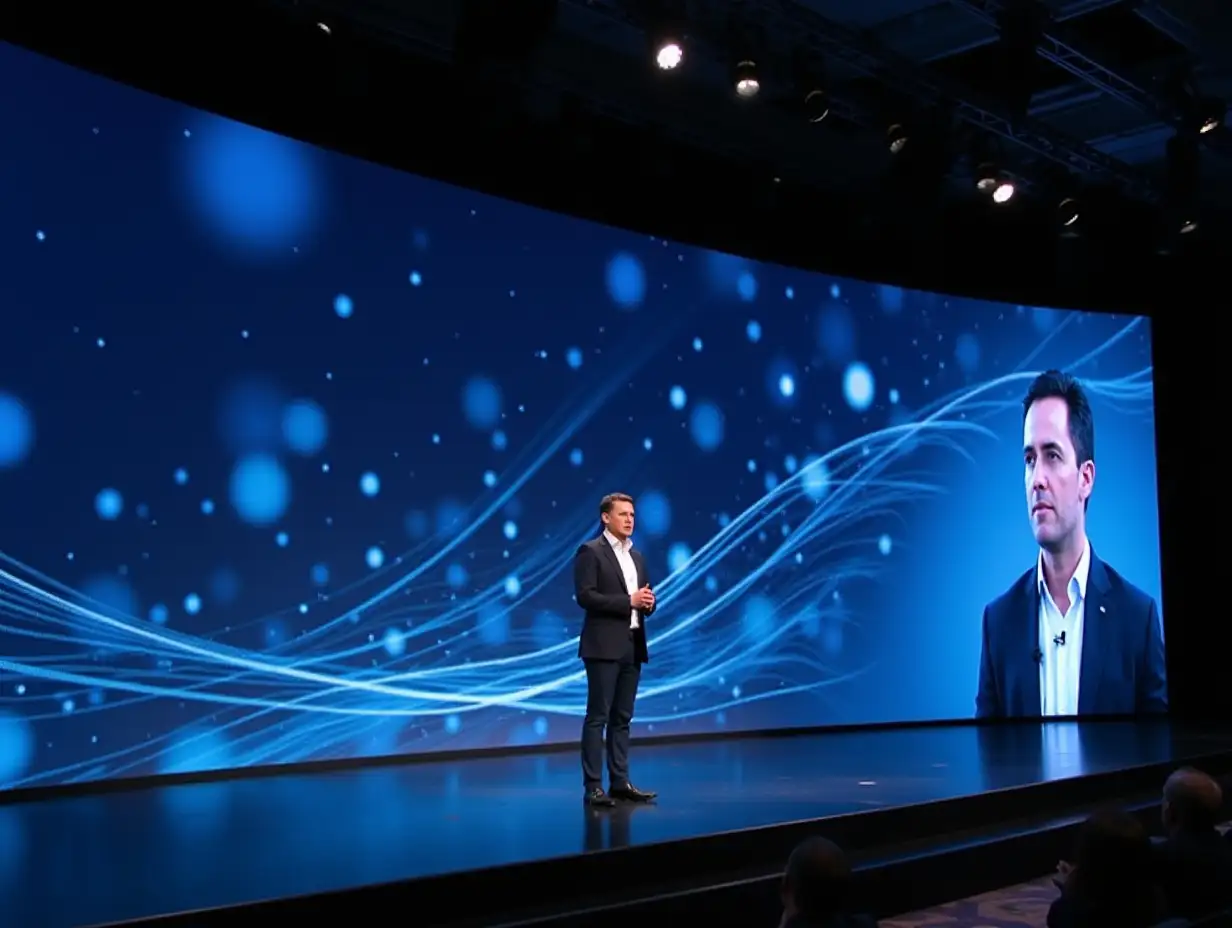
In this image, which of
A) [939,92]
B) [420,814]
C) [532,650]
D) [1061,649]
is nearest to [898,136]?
[939,92]

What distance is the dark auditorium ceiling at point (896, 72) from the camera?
6367 millimetres

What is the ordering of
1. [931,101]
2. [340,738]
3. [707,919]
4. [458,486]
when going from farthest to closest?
[931,101], [458,486], [340,738], [707,919]

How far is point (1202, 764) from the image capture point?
6.11 meters

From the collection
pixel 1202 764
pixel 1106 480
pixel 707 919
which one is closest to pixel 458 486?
pixel 707 919

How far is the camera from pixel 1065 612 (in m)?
8.80

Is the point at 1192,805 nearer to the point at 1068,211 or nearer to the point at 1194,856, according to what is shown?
the point at 1194,856

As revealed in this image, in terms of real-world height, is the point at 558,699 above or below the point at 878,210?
below

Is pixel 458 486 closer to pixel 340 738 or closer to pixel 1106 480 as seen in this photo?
pixel 340 738

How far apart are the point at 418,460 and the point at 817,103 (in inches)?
105

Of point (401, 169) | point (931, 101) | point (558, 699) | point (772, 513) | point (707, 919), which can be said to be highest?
point (931, 101)

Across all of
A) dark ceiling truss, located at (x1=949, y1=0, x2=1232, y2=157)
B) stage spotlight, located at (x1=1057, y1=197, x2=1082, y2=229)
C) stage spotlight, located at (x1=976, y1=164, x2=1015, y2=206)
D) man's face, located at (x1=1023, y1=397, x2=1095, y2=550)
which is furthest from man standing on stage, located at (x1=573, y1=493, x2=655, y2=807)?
man's face, located at (x1=1023, y1=397, x2=1095, y2=550)

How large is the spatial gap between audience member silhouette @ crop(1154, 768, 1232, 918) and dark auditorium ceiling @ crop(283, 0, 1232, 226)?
14.3 ft

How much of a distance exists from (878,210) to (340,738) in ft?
15.2

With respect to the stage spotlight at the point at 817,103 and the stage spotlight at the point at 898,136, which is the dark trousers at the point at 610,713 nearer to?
the stage spotlight at the point at 817,103
